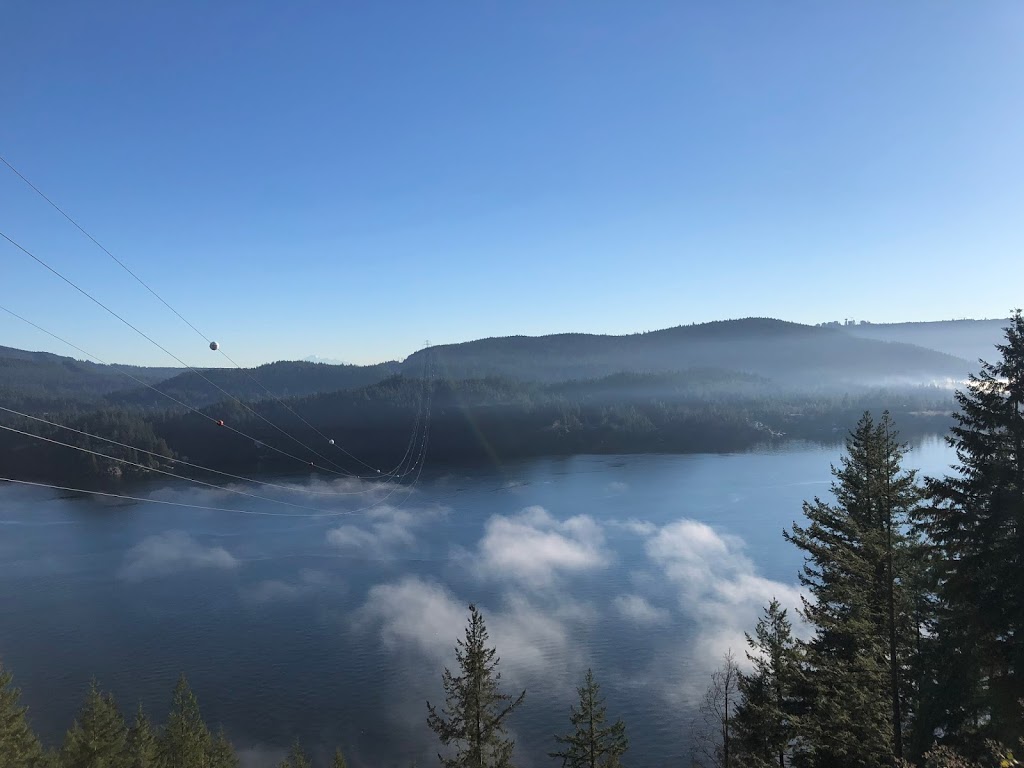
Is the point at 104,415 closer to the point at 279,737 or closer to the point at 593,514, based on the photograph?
the point at 593,514

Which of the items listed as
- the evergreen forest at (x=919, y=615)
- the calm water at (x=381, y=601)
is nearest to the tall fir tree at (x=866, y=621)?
the evergreen forest at (x=919, y=615)

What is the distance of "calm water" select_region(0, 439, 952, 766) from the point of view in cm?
4169

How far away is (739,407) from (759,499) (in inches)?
3987

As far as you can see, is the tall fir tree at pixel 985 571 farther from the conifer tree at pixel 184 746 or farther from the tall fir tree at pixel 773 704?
the conifer tree at pixel 184 746

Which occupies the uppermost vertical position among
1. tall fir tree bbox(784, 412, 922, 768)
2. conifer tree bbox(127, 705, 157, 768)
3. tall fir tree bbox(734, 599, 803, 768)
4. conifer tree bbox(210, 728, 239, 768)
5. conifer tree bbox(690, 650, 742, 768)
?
tall fir tree bbox(784, 412, 922, 768)

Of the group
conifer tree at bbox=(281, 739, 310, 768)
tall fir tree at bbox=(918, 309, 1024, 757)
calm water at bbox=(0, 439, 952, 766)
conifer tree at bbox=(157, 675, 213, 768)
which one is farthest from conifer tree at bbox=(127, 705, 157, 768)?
tall fir tree at bbox=(918, 309, 1024, 757)

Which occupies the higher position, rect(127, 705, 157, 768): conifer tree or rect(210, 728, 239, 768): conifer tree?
rect(127, 705, 157, 768): conifer tree

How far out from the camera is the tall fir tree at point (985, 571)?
10461 millimetres

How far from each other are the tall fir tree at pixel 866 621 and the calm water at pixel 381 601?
26.0 metres

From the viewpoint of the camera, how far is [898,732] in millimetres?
11703

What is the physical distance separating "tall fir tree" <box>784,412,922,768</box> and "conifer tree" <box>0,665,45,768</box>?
27069 mm

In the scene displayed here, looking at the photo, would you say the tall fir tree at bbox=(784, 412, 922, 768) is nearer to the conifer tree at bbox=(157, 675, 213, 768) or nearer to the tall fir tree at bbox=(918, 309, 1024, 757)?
the tall fir tree at bbox=(918, 309, 1024, 757)

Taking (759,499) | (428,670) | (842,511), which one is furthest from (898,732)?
(759,499)

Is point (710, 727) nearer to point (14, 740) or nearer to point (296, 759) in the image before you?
point (296, 759)
